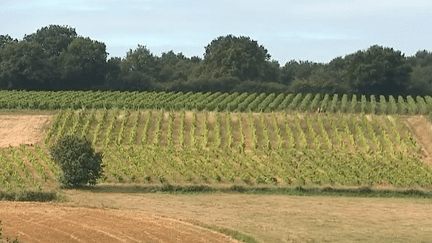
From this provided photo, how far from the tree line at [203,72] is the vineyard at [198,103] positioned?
15385 mm

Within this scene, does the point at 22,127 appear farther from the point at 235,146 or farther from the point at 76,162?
the point at 235,146

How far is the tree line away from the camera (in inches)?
3369

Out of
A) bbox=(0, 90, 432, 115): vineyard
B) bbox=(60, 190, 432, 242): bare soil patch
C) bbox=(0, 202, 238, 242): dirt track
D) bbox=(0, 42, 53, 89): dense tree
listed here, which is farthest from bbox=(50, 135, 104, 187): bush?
bbox=(0, 42, 53, 89): dense tree

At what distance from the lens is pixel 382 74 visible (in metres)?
87.8

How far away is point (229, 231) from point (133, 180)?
15859mm

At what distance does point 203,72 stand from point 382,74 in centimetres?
2982

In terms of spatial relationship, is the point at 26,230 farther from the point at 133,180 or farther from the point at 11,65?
the point at 11,65

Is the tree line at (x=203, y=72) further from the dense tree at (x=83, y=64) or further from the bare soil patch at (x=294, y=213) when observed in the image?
the bare soil patch at (x=294, y=213)

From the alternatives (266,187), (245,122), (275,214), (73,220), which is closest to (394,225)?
(275,214)

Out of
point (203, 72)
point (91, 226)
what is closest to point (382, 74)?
point (203, 72)

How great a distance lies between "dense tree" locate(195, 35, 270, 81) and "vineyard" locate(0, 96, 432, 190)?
37.8m

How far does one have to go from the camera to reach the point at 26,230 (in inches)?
1017

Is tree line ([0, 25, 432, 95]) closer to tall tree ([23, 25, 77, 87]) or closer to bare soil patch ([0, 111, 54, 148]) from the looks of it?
tall tree ([23, 25, 77, 87])

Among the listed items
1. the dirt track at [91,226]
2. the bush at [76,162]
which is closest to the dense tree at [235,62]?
the bush at [76,162]
